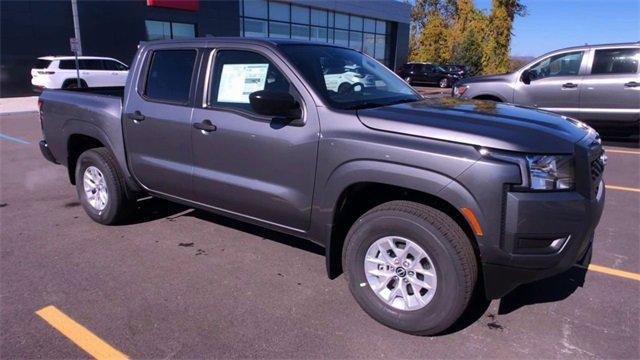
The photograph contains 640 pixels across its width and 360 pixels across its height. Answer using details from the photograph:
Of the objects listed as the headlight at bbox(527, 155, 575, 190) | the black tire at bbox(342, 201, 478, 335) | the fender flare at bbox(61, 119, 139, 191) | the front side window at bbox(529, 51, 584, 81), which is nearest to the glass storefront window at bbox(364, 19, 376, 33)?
the front side window at bbox(529, 51, 584, 81)

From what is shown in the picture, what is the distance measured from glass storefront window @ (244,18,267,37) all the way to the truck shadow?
25326 millimetres

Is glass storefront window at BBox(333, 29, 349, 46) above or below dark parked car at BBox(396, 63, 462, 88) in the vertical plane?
above

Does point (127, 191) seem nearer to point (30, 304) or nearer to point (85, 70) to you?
point (30, 304)

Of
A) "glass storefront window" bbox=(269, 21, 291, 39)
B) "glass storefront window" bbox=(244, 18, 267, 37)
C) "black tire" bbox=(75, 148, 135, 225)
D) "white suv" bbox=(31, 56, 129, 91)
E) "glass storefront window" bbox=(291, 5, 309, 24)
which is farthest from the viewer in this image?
"glass storefront window" bbox=(291, 5, 309, 24)

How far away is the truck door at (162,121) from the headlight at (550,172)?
2.63 metres

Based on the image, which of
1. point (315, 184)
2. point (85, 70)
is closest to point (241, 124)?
point (315, 184)

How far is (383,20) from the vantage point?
37656 mm

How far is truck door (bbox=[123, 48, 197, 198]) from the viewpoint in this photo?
4.07 meters

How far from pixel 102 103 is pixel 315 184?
2.61 metres

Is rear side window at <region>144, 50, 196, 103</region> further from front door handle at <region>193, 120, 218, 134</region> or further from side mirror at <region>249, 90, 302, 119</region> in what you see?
side mirror at <region>249, 90, 302, 119</region>

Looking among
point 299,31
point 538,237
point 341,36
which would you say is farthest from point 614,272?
point 341,36

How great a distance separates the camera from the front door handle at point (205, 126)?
12.4 feet

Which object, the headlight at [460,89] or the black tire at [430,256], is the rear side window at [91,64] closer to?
the headlight at [460,89]

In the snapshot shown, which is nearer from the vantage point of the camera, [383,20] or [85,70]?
[85,70]
